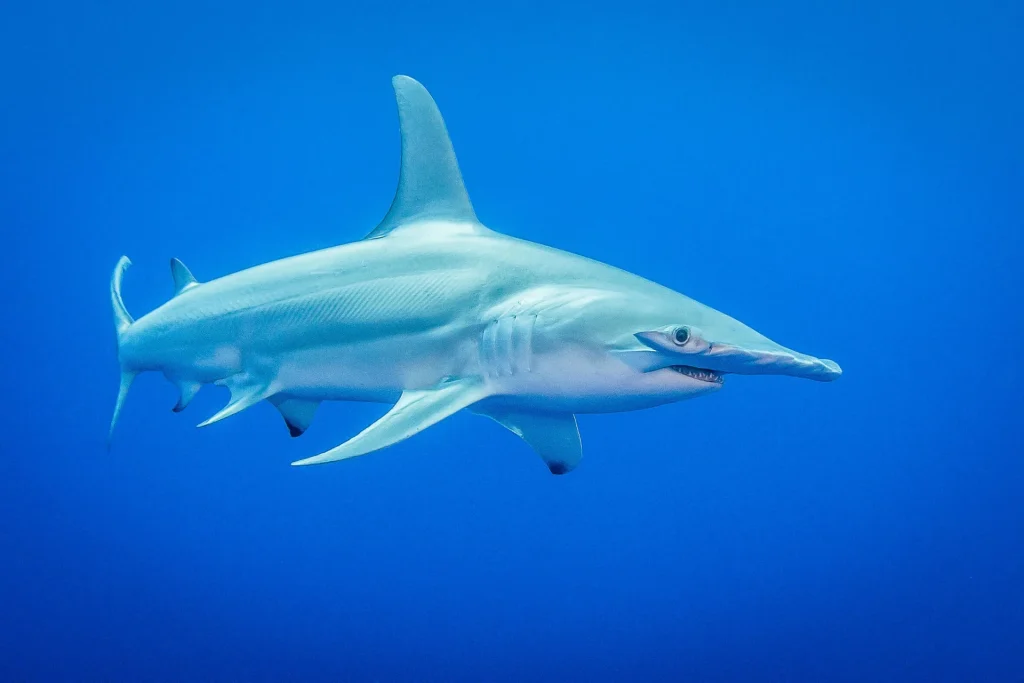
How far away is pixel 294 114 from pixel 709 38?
5.02m

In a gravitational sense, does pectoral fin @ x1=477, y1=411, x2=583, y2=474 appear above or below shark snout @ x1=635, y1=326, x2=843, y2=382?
below

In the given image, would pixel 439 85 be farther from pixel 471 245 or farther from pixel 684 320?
pixel 684 320

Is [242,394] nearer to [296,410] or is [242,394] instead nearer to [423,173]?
[296,410]

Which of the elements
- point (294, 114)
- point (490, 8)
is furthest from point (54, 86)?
point (490, 8)

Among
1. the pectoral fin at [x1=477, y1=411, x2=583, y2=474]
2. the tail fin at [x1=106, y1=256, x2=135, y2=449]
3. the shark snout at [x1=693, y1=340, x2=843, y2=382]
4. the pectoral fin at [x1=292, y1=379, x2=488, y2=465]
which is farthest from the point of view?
the tail fin at [x1=106, y1=256, x2=135, y2=449]

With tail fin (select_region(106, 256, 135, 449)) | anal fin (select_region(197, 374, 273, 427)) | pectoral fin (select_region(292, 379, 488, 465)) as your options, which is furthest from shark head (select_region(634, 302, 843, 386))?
tail fin (select_region(106, 256, 135, 449))

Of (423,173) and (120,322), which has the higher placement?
(423,173)

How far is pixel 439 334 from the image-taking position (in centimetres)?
287

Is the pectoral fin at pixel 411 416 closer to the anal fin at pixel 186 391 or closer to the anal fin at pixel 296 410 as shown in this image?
the anal fin at pixel 296 410

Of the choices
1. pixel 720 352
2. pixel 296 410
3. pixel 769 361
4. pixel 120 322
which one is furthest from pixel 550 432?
pixel 120 322

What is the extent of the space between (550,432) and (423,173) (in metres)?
1.52

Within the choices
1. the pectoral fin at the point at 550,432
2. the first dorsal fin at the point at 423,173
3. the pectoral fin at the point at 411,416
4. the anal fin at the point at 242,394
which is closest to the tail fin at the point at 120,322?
the anal fin at the point at 242,394

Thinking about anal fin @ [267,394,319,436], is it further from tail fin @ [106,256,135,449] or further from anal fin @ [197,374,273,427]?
tail fin @ [106,256,135,449]

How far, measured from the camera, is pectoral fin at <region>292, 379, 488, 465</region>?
7.88 ft
